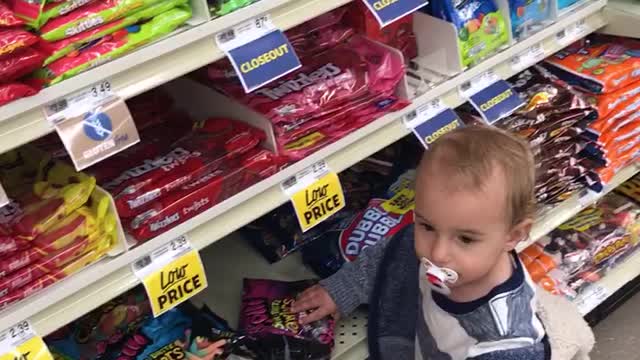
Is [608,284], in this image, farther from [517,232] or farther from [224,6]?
[224,6]

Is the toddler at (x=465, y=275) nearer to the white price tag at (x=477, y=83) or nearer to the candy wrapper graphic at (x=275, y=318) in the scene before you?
the candy wrapper graphic at (x=275, y=318)

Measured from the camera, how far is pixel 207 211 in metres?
1.41

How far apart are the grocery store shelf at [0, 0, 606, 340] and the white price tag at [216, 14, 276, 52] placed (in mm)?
20

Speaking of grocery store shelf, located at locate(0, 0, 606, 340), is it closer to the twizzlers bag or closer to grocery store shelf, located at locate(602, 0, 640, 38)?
the twizzlers bag

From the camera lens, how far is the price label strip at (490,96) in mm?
1799

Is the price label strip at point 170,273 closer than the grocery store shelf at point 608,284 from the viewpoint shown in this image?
Yes

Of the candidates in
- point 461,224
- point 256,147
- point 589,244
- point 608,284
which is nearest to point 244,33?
point 256,147

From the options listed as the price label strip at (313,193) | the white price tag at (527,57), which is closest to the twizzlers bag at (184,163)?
the price label strip at (313,193)

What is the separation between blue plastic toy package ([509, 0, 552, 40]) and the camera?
187 centimetres

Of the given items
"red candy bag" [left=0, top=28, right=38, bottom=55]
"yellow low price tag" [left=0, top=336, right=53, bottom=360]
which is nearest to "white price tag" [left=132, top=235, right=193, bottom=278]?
"yellow low price tag" [left=0, top=336, right=53, bottom=360]

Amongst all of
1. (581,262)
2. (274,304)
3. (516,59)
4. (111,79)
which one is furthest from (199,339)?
A: (581,262)

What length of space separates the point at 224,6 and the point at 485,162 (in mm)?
527

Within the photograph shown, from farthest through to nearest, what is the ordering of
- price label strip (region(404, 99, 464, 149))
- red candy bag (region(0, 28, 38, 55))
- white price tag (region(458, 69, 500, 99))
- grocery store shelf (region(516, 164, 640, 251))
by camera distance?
grocery store shelf (region(516, 164, 640, 251)) → white price tag (region(458, 69, 500, 99)) → price label strip (region(404, 99, 464, 149)) → red candy bag (region(0, 28, 38, 55))

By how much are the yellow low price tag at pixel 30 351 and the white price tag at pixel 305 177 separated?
1.68 ft
